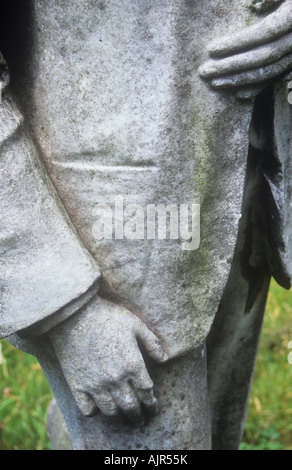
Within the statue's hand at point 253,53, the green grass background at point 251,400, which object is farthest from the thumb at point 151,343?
the green grass background at point 251,400

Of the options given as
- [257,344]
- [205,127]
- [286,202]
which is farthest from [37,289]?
[257,344]

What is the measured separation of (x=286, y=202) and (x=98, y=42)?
1.66ft

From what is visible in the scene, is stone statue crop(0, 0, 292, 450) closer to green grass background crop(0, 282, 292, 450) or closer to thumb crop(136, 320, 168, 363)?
thumb crop(136, 320, 168, 363)

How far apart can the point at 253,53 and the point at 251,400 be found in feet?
5.63

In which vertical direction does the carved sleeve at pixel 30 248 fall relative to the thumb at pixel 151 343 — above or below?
above

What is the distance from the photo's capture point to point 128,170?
1.16 m

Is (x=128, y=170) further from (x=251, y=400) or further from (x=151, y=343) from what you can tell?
(x=251, y=400)

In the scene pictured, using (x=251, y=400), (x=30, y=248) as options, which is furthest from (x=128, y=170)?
(x=251, y=400)

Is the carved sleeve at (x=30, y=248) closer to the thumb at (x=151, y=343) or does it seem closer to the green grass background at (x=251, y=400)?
the thumb at (x=151, y=343)

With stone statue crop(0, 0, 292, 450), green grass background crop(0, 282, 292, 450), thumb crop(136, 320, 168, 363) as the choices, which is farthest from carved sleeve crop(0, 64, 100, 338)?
green grass background crop(0, 282, 292, 450)

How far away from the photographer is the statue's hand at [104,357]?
3.87 ft

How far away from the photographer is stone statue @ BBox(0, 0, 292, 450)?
1114 mm

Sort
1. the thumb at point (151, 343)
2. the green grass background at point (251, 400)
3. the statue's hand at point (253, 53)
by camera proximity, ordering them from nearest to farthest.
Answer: the statue's hand at point (253, 53) < the thumb at point (151, 343) < the green grass background at point (251, 400)

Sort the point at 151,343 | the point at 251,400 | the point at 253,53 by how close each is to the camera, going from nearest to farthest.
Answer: the point at 253,53, the point at 151,343, the point at 251,400
